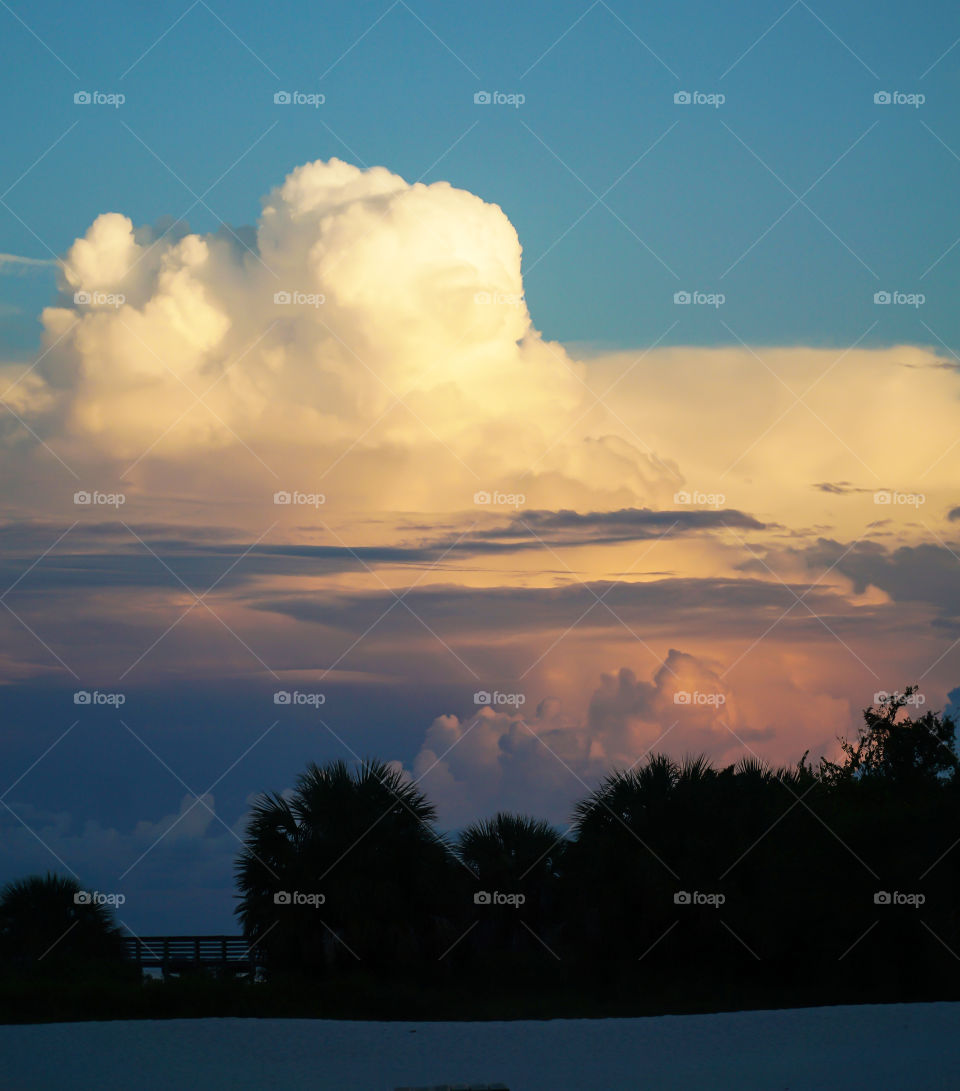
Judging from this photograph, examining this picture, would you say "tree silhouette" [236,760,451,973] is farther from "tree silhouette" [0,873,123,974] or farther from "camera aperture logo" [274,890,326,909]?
"tree silhouette" [0,873,123,974]

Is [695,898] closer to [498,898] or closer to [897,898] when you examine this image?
[897,898]

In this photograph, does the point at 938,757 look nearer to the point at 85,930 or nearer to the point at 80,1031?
the point at 85,930

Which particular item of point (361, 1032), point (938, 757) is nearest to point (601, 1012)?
point (361, 1032)

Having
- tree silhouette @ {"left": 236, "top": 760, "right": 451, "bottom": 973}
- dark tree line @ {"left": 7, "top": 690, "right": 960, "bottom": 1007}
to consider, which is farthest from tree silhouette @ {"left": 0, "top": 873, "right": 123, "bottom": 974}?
tree silhouette @ {"left": 236, "top": 760, "right": 451, "bottom": 973}

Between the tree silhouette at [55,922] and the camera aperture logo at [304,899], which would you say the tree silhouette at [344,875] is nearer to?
the camera aperture logo at [304,899]

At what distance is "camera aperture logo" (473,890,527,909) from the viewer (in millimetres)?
22531

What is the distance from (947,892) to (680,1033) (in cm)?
650

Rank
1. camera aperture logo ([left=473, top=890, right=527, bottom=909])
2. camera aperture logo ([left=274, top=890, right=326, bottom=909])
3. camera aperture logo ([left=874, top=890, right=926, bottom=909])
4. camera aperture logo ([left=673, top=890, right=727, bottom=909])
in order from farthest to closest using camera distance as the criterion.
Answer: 1. camera aperture logo ([left=473, top=890, right=527, bottom=909])
2. camera aperture logo ([left=673, top=890, right=727, bottom=909])
3. camera aperture logo ([left=274, top=890, right=326, bottom=909])
4. camera aperture logo ([left=874, top=890, right=926, bottom=909])

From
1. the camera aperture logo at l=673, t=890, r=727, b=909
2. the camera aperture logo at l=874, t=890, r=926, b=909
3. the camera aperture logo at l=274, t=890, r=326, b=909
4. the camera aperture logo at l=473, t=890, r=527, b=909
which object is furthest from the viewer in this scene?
the camera aperture logo at l=473, t=890, r=527, b=909

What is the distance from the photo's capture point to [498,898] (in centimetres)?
2273

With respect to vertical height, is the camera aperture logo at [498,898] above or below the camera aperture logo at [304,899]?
above

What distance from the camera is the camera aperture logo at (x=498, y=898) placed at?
22.5 metres

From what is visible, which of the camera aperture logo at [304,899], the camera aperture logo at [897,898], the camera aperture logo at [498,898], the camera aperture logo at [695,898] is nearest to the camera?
the camera aperture logo at [897,898]

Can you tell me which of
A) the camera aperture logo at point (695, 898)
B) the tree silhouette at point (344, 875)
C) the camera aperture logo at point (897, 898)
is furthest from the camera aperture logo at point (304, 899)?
the camera aperture logo at point (897, 898)
